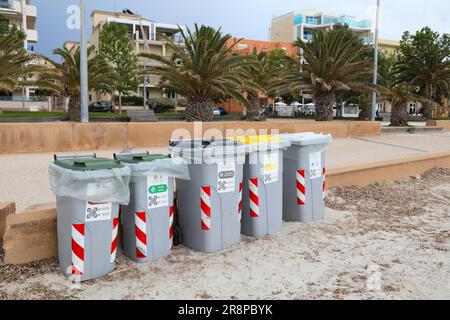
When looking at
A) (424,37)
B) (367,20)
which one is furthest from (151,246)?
(367,20)

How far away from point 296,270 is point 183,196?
57.6 inches

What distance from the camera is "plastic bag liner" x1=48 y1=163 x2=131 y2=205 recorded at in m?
3.95

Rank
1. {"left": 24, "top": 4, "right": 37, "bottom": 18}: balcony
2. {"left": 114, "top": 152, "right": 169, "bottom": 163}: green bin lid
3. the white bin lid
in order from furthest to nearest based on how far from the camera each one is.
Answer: {"left": 24, "top": 4, "right": 37, "bottom": 18}: balcony
the white bin lid
{"left": 114, "top": 152, "right": 169, "bottom": 163}: green bin lid

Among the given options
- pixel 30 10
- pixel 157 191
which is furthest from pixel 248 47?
pixel 157 191

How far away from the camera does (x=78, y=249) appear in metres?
4.06

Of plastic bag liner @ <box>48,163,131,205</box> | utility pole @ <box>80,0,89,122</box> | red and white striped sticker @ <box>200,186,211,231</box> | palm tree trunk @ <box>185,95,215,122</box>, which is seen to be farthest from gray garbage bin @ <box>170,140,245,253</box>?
palm tree trunk @ <box>185,95,215,122</box>

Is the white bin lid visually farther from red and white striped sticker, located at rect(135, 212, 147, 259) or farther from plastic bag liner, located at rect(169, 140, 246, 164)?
red and white striped sticker, located at rect(135, 212, 147, 259)

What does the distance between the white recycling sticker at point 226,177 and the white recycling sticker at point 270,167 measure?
60cm

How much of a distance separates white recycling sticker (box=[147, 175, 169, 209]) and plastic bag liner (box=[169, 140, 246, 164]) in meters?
0.41

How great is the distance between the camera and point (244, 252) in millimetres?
5066

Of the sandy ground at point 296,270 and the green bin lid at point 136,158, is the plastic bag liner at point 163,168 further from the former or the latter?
the sandy ground at point 296,270

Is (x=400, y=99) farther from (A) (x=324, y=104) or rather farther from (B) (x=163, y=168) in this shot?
(B) (x=163, y=168)

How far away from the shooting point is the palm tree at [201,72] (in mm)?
18344
